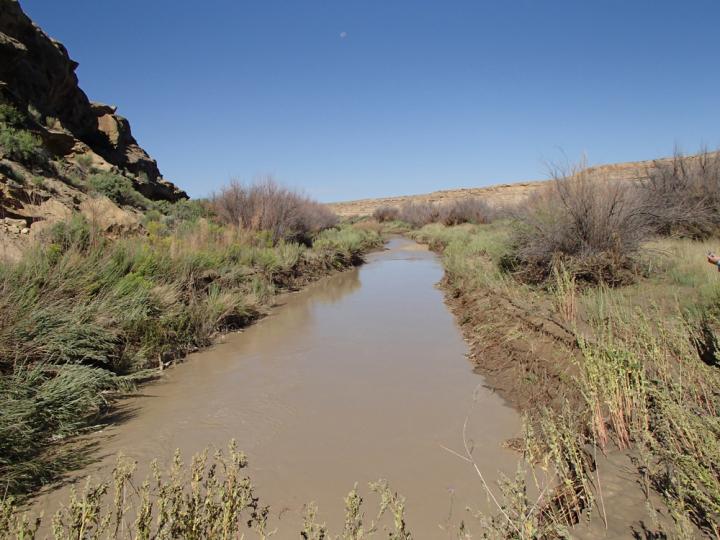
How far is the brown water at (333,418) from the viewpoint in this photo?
3225mm

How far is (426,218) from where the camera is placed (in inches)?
1356

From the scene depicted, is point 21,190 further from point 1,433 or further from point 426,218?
point 426,218

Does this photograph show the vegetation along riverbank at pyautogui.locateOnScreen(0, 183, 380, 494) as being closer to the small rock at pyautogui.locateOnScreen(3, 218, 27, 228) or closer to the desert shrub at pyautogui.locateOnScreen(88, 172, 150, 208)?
the small rock at pyautogui.locateOnScreen(3, 218, 27, 228)

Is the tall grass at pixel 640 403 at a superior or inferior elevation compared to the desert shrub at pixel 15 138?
inferior

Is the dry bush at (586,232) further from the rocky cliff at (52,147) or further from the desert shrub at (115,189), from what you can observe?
the desert shrub at (115,189)

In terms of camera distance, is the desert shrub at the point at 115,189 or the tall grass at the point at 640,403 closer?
the tall grass at the point at 640,403

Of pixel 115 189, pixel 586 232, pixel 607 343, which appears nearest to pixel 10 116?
pixel 115 189

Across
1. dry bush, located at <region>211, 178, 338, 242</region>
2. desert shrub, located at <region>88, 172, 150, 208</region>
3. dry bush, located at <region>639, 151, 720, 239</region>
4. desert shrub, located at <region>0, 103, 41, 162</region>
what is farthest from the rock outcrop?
Result: dry bush, located at <region>639, 151, 720, 239</region>

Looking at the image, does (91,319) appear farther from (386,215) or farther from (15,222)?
(386,215)

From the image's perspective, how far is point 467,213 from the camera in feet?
93.9

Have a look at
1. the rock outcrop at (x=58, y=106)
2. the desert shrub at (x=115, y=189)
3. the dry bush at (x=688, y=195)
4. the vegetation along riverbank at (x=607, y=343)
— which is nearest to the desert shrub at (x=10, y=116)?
the rock outcrop at (x=58, y=106)

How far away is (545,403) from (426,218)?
3084 cm

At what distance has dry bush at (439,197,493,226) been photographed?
27.5m

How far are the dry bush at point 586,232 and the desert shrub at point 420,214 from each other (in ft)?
81.0
